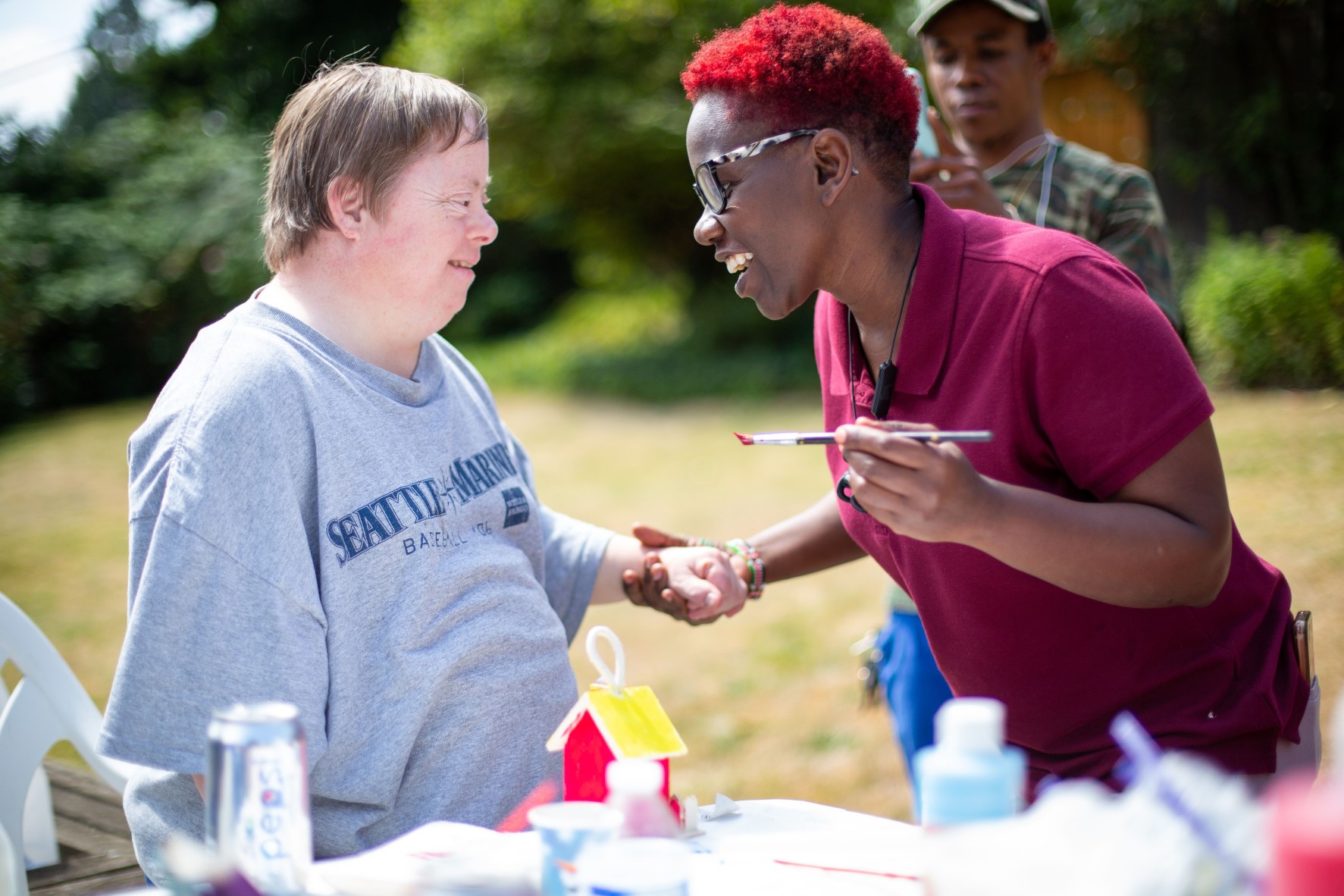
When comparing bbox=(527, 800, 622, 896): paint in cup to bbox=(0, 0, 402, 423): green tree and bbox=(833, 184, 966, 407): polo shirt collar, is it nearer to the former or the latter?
bbox=(833, 184, 966, 407): polo shirt collar

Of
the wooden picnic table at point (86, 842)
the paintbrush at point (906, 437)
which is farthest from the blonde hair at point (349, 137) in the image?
the wooden picnic table at point (86, 842)

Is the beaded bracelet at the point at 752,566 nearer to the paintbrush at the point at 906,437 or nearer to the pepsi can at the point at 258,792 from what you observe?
the paintbrush at the point at 906,437

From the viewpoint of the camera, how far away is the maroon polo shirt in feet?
5.78

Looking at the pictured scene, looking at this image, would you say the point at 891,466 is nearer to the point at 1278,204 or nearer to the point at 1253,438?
the point at 1253,438

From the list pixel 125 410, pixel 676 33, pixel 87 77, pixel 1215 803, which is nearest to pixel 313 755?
pixel 1215 803

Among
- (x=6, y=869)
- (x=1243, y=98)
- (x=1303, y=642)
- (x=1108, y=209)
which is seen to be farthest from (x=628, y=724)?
(x=1243, y=98)

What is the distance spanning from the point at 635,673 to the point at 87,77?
59.0 feet

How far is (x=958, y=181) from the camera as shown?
3021 mm

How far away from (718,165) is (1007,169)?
1769 millimetres

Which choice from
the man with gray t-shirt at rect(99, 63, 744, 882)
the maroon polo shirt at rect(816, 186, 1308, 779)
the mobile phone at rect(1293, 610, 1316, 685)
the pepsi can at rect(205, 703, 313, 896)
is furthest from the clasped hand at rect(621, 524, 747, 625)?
the pepsi can at rect(205, 703, 313, 896)

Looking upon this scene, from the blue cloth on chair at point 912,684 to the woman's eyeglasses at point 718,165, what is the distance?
5.31ft

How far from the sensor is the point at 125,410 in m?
15.4

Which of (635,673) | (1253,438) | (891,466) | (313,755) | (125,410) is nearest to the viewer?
(891,466)

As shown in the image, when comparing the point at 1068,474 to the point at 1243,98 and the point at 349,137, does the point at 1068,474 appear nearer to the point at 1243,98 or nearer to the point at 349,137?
the point at 349,137
